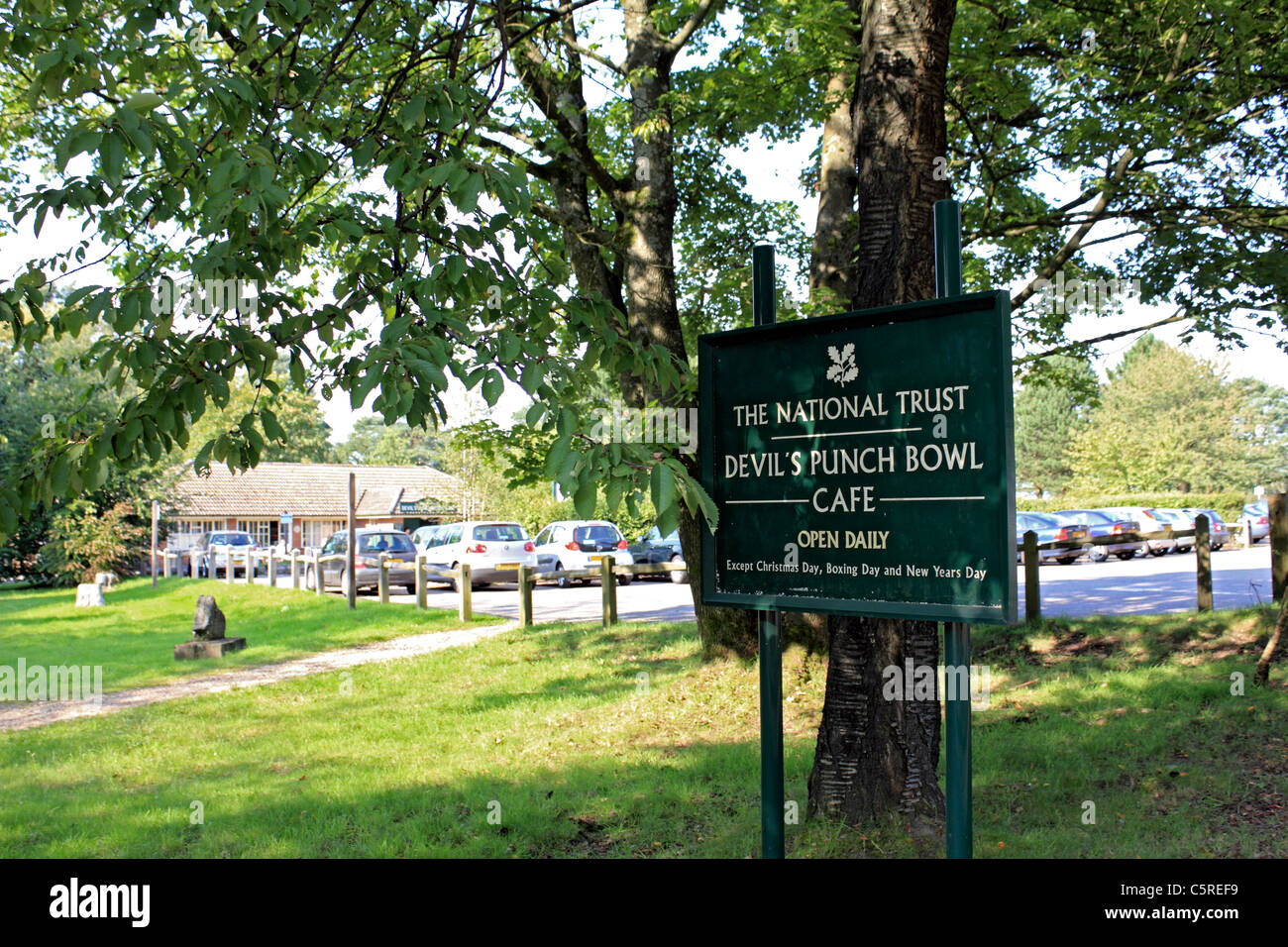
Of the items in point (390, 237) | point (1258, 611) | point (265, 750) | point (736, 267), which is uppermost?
point (736, 267)

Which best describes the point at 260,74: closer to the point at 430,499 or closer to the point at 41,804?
the point at 41,804

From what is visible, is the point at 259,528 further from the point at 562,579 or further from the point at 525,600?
the point at 525,600

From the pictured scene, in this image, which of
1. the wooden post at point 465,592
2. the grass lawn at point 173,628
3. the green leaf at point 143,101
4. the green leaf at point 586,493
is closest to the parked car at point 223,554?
the grass lawn at point 173,628

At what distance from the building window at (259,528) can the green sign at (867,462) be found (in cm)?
5405

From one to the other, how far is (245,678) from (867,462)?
10.5 meters

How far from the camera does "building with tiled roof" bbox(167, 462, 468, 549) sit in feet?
173

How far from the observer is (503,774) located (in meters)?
7.12

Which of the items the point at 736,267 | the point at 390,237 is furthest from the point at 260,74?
the point at 736,267

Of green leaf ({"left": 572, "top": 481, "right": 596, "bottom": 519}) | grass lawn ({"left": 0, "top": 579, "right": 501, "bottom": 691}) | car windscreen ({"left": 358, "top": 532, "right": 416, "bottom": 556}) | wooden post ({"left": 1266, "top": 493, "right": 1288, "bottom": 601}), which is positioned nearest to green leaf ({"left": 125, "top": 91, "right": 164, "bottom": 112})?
green leaf ({"left": 572, "top": 481, "right": 596, "bottom": 519})

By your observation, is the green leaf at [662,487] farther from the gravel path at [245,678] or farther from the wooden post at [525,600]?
the wooden post at [525,600]

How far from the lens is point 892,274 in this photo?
5.36 metres

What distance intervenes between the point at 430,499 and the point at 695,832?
37780 millimetres

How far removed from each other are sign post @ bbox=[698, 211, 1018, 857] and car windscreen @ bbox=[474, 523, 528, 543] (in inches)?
881

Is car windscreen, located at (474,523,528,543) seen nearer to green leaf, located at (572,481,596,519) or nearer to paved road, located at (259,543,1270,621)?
paved road, located at (259,543,1270,621)
